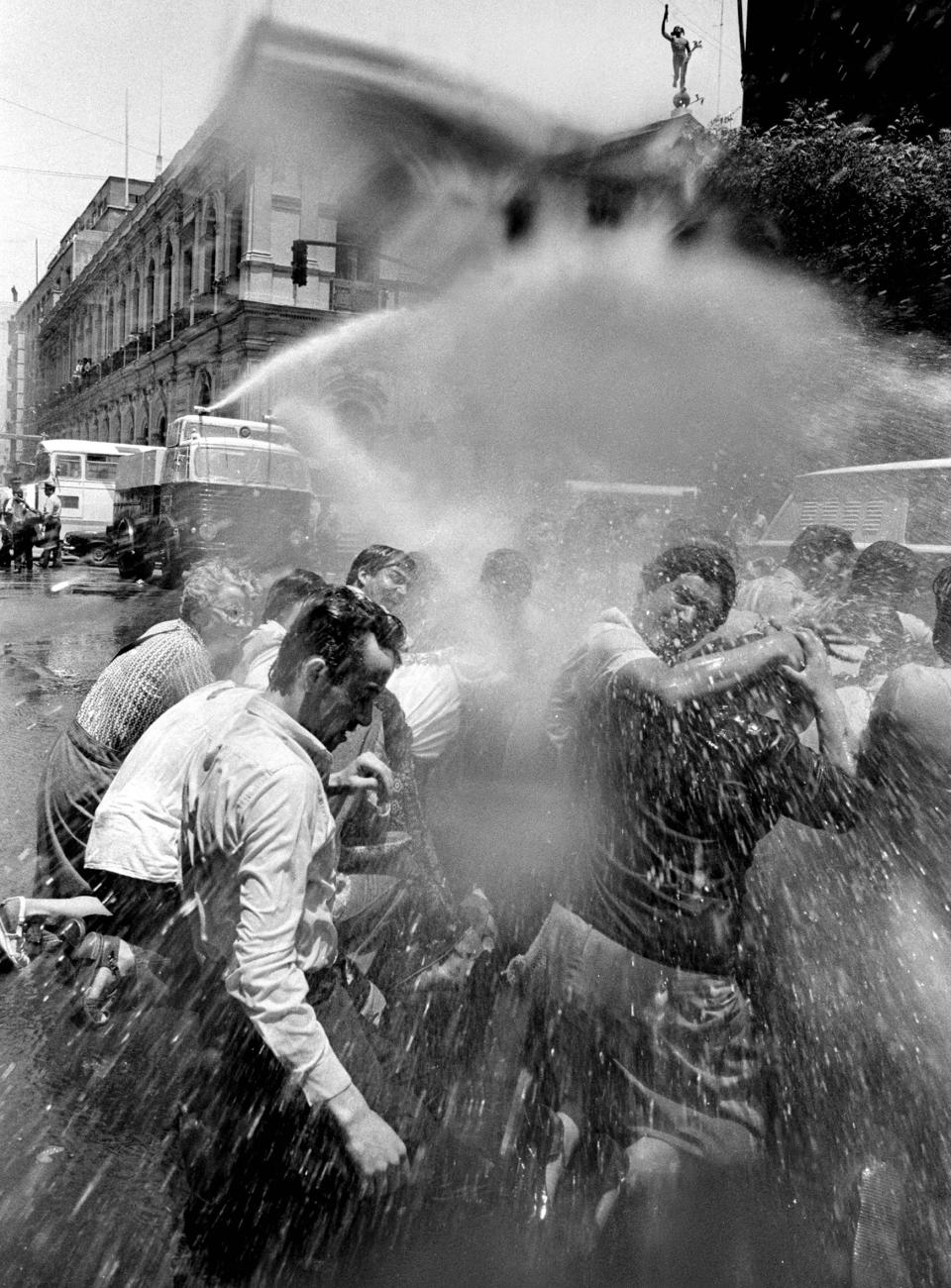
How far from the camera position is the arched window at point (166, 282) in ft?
129

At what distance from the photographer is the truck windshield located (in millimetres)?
19469

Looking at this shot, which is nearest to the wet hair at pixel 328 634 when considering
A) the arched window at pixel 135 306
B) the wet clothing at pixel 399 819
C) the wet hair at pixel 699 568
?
the wet hair at pixel 699 568

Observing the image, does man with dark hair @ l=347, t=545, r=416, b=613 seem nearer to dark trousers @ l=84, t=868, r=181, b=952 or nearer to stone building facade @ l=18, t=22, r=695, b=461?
dark trousers @ l=84, t=868, r=181, b=952

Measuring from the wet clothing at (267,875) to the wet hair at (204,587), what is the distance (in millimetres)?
1686

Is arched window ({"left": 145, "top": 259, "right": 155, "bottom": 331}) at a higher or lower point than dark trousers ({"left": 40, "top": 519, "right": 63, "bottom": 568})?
higher

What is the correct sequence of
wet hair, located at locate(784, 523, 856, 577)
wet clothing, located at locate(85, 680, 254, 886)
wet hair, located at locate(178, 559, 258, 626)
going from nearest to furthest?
wet clothing, located at locate(85, 680, 254, 886) < wet hair, located at locate(178, 559, 258, 626) < wet hair, located at locate(784, 523, 856, 577)

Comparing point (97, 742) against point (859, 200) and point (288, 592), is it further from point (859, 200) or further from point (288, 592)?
point (859, 200)

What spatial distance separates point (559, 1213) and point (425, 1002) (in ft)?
2.48

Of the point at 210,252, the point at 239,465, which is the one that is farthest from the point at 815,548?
the point at 210,252

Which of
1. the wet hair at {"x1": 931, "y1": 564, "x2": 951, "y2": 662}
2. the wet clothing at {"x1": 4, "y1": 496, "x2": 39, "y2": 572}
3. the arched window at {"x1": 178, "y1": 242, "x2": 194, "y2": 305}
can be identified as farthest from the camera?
the arched window at {"x1": 178, "y1": 242, "x2": 194, "y2": 305}

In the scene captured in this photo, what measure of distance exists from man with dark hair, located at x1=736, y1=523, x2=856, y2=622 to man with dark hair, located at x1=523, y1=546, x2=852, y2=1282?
64.4 inches

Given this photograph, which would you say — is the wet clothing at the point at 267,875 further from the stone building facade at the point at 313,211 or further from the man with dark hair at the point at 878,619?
the stone building facade at the point at 313,211

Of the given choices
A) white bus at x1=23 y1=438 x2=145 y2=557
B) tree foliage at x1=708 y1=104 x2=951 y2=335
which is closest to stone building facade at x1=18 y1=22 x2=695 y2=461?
tree foliage at x1=708 y1=104 x2=951 y2=335

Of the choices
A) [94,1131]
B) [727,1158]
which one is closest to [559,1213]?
[727,1158]
